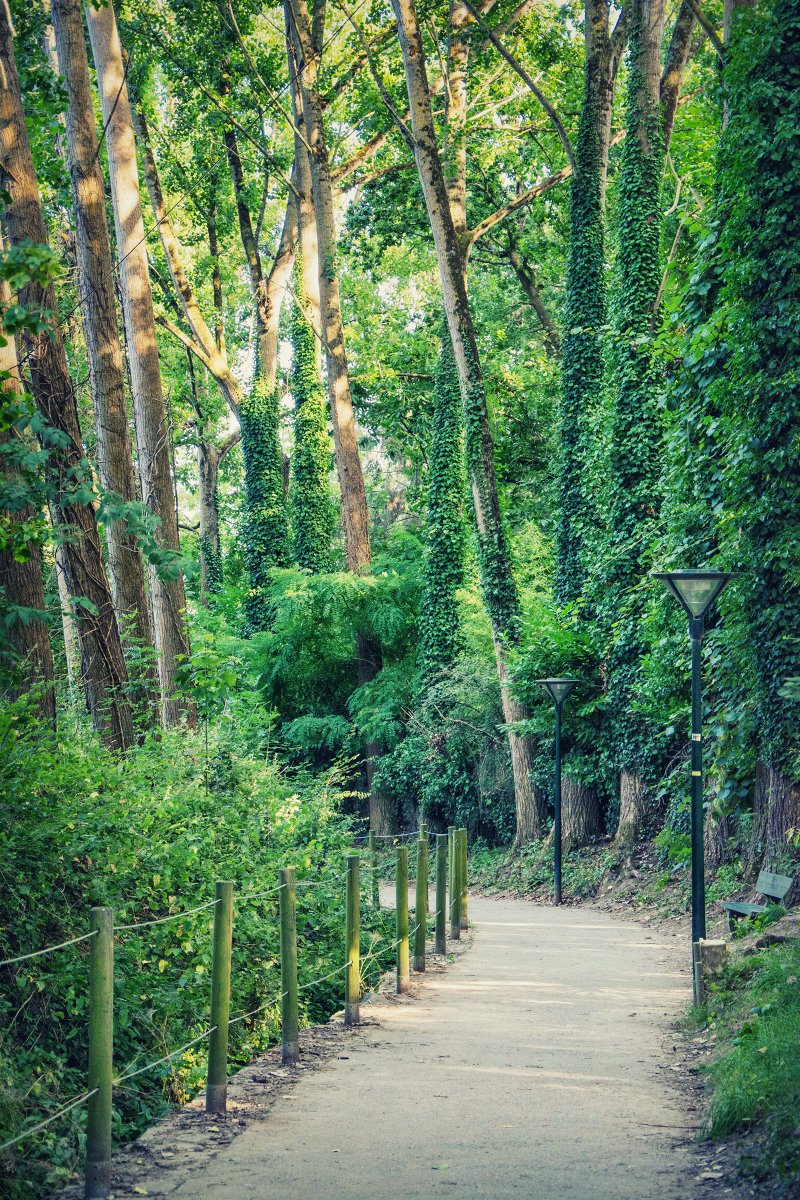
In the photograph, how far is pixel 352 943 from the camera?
26.0 ft

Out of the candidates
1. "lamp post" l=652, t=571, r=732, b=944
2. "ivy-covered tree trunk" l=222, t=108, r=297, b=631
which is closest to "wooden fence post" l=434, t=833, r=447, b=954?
"lamp post" l=652, t=571, r=732, b=944

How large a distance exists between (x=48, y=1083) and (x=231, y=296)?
36.6 metres

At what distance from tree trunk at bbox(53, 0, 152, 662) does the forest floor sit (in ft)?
21.8

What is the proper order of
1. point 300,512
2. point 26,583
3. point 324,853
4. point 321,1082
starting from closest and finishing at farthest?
point 321,1082 → point 26,583 → point 324,853 → point 300,512

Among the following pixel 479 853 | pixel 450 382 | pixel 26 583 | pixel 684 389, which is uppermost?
pixel 450 382

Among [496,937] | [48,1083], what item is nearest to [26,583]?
[48,1083]

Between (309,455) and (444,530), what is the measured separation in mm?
5585

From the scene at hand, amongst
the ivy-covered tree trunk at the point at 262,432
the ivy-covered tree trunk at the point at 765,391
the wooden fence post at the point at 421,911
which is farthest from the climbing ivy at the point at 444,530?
the wooden fence post at the point at 421,911

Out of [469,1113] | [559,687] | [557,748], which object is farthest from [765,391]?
[557,748]

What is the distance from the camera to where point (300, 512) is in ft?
101

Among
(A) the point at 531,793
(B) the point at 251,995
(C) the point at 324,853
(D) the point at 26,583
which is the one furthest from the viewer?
(A) the point at 531,793

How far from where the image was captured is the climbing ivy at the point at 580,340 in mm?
21656

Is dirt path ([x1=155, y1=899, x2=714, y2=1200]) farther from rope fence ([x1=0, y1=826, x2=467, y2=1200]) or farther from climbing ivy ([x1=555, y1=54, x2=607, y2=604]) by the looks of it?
climbing ivy ([x1=555, y1=54, x2=607, y2=604])

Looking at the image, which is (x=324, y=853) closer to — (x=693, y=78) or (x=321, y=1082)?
(x=321, y=1082)
